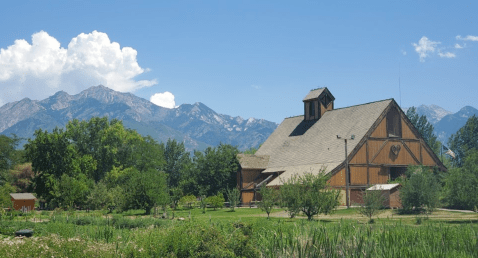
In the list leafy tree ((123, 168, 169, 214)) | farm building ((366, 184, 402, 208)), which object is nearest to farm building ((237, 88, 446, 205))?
farm building ((366, 184, 402, 208))

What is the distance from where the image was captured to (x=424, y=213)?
40.4 m

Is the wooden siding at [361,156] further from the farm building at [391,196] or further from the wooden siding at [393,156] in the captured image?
the farm building at [391,196]

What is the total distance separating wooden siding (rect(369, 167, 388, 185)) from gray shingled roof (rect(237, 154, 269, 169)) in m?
16.2

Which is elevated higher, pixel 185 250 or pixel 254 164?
pixel 254 164

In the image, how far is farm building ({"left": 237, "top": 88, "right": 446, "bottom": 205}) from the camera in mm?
58719

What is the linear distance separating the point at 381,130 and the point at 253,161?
18.5 m

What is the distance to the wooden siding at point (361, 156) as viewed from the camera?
58750 millimetres

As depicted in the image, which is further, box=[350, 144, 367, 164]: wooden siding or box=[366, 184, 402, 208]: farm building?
box=[350, 144, 367, 164]: wooden siding

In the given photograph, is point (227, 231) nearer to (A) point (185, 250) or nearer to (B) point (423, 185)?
(A) point (185, 250)

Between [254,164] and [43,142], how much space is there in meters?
28.7

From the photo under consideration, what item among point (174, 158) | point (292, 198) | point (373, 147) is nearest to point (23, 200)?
point (174, 158)

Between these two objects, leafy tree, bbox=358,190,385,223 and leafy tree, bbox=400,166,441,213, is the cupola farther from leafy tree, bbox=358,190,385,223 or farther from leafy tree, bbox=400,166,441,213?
leafy tree, bbox=358,190,385,223

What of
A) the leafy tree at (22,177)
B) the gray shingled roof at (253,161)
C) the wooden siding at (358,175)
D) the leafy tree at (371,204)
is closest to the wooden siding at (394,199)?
the wooden siding at (358,175)

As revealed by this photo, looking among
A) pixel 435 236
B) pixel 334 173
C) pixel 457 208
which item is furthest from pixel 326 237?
pixel 334 173
